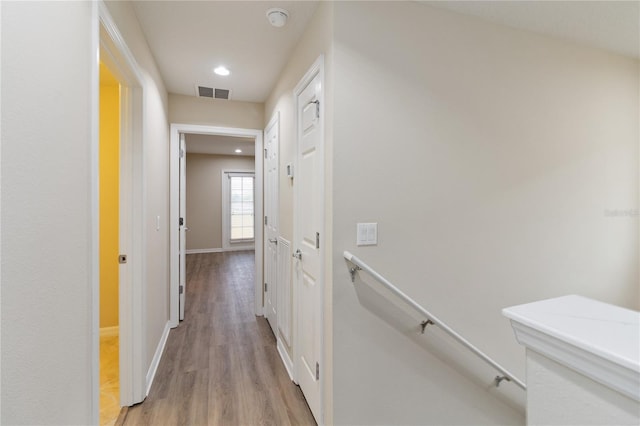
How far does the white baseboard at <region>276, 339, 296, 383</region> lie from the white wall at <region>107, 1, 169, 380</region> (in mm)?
1026

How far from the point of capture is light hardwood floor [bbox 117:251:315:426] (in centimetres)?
190

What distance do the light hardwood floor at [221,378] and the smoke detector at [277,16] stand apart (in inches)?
98.3

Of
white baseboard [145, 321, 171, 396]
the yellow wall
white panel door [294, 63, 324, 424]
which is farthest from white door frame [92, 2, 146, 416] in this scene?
the yellow wall

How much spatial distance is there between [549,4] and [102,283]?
4.29 meters

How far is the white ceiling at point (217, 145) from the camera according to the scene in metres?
5.66

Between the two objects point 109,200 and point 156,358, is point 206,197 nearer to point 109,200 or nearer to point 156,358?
point 109,200

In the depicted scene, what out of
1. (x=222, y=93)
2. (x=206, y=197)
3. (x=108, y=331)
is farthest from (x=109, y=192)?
(x=206, y=197)

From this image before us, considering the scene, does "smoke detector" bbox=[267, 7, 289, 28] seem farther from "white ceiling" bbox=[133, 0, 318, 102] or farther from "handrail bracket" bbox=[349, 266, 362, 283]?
"handrail bracket" bbox=[349, 266, 362, 283]

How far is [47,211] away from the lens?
0.89m

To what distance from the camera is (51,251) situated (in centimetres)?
91

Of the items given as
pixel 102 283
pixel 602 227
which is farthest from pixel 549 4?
pixel 102 283

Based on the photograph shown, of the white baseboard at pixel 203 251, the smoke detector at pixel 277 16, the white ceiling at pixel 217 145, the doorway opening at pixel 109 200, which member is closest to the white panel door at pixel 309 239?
the smoke detector at pixel 277 16

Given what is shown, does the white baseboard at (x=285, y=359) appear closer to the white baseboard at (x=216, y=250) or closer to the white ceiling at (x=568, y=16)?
the white ceiling at (x=568, y=16)

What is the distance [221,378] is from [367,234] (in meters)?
1.69
